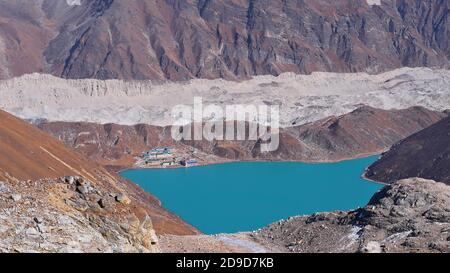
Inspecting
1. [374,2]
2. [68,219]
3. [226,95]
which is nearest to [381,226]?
[68,219]

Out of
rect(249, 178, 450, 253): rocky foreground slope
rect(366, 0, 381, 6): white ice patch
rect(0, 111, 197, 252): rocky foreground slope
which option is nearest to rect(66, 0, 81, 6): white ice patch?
rect(366, 0, 381, 6): white ice patch

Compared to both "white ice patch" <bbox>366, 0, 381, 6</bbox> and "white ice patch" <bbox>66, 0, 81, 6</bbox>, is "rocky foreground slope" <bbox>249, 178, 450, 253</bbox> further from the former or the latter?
"white ice patch" <bbox>66, 0, 81, 6</bbox>

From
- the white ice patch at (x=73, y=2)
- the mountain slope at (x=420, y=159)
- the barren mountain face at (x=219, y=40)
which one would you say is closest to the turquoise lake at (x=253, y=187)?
the mountain slope at (x=420, y=159)

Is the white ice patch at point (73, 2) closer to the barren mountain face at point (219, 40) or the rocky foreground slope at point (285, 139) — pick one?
the barren mountain face at point (219, 40)

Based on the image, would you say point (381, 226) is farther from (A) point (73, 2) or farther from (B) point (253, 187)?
(A) point (73, 2)
